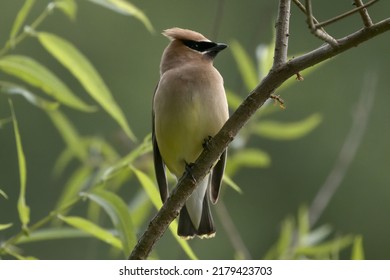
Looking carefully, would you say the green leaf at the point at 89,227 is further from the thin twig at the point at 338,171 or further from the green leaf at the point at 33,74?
the thin twig at the point at 338,171

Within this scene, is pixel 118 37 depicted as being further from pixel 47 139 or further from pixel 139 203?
pixel 139 203

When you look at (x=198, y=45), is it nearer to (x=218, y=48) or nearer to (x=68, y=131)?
(x=218, y=48)

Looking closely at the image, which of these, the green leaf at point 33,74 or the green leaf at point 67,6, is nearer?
the green leaf at point 33,74

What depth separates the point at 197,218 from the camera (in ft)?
13.1

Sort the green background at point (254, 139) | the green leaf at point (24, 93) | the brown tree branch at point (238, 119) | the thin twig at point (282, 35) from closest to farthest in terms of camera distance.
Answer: the brown tree branch at point (238, 119) → the thin twig at point (282, 35) → the green leaf at point (24, 93) → the green background at point (254, 139)

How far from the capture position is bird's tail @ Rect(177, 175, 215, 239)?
392 centimetres

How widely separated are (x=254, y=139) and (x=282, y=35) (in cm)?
648

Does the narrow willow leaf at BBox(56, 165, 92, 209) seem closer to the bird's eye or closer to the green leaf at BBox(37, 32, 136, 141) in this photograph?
the green leaf at BBox(37, 32, 136, 141)

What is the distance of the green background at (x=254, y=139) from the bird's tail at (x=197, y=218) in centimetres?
368

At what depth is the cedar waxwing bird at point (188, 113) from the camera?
11.9 feet

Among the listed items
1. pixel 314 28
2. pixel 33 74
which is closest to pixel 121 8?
pixel 33 74

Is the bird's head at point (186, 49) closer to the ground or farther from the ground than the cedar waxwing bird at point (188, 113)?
farther from the ground

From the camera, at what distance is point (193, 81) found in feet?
12.3

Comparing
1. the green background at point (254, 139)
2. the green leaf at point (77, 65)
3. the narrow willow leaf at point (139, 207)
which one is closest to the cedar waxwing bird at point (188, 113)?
the narrow willow leaf at point (139, 207)
